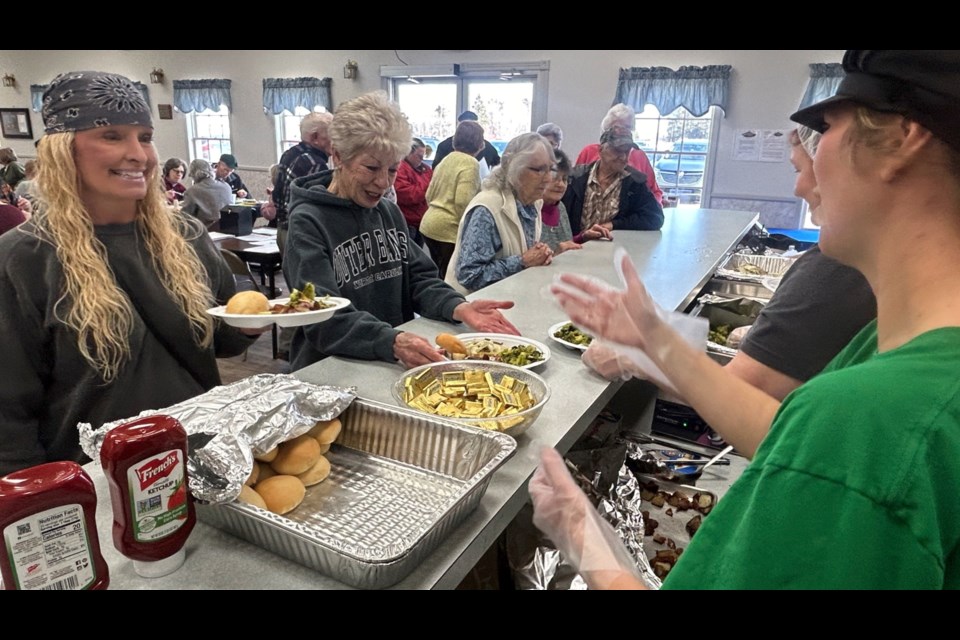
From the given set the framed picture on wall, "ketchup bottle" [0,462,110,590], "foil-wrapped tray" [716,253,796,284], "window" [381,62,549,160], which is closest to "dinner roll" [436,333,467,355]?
"ketchup bottle" [0,462,110,590]

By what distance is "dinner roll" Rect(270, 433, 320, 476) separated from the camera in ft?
3.61

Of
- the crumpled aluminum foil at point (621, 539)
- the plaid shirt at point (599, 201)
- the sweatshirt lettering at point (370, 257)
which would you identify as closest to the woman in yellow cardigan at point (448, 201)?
the plaid shirt at point (599, 201)

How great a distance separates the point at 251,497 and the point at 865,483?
885 millimetres

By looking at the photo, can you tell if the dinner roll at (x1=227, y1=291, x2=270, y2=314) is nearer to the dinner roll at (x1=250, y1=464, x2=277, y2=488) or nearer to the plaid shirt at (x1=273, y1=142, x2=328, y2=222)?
the dinner roll at (x1=250, y1=464, x2=277, y2=488)

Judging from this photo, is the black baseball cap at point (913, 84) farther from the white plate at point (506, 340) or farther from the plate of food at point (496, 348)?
the white plate at point (506, 340)

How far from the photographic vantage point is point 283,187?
4.94 meters

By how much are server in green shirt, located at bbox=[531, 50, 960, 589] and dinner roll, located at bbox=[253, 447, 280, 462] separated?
720 millimetres

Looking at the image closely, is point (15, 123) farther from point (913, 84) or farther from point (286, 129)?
point (913, 84)

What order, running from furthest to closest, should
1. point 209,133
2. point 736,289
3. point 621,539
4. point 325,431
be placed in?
point 209,133
point 736,289
point 621,539
point 325,431

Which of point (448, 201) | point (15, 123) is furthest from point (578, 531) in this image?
point (15, 123)

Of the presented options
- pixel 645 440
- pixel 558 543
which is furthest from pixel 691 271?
pixel 558 543

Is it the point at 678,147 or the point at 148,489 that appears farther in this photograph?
the point at 678,147

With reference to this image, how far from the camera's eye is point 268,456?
1.07 metres

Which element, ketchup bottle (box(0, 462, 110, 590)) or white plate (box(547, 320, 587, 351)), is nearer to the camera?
ketchup bottle (box(0, 462, 110, 590))
